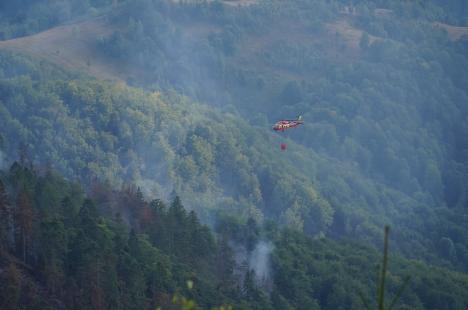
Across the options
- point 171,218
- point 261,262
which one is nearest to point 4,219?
point 171,218

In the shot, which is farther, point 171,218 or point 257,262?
point 257,262

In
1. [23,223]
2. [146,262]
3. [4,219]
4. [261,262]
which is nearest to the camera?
[23,223]

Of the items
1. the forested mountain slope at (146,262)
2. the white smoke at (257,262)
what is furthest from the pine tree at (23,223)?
the white smoke at (257,262)

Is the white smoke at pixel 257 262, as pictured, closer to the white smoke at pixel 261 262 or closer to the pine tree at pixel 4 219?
the white smoke at pixel 261 262

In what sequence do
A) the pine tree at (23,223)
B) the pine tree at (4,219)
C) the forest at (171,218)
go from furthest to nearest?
the forest at (171,218)
the pine tree at (23,223)
the pine tree at (4,219)

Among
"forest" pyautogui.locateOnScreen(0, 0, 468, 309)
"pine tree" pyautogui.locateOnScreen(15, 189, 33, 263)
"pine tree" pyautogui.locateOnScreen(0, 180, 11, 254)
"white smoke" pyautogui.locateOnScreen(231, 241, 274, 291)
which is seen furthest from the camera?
"white smoke" pyautogui.locateOnScreen(231, 241, 274, 291)

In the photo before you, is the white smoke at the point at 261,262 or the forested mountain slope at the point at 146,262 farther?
the white smoke at the point at 261,262

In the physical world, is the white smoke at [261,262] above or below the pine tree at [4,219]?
below

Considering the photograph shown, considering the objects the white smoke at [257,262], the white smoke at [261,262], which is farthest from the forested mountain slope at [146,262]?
the white smoke at [261,262]

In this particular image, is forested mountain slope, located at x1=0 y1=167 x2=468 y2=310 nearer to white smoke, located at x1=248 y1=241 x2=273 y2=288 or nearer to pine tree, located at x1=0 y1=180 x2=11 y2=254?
pine tree, located at x1=0 y1=180 x2=11 y2=254

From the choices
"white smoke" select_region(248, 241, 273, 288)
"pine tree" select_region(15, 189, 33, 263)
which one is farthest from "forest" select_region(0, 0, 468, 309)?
"white smoke" select_region(248, 241, 273, 288)

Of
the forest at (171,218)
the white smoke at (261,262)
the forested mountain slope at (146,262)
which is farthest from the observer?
the white smoke at (261,262)

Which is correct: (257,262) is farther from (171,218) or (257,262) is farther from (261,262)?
(171,218)

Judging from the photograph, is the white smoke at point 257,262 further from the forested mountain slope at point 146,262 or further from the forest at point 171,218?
the forested mountain slope at point 146,262
